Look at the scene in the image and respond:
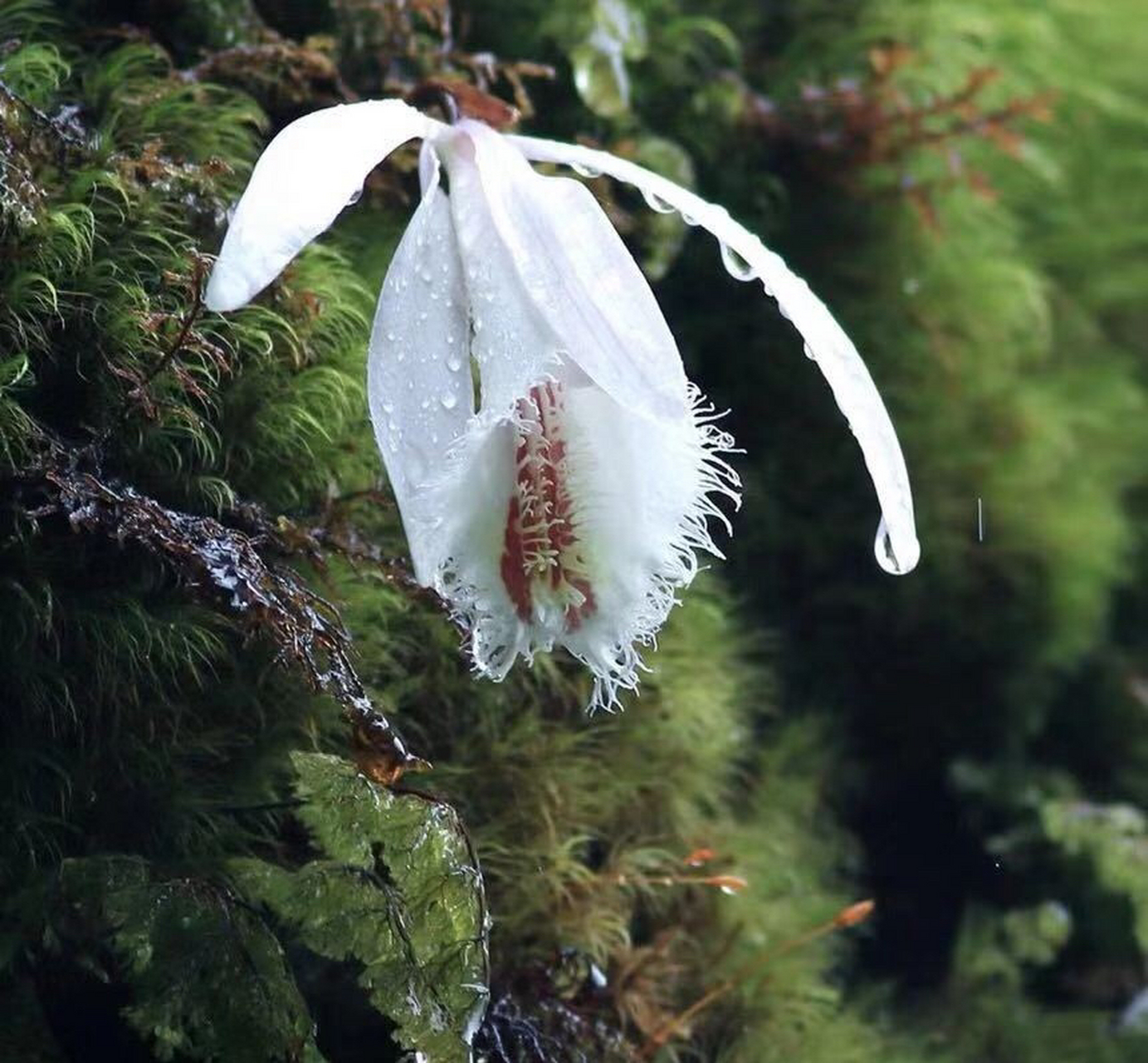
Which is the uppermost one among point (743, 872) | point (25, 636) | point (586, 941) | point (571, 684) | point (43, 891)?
point (25, 636)

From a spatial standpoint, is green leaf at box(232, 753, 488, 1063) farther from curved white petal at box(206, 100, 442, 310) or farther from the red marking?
curved white petal at box(206, 100, 442, 310)

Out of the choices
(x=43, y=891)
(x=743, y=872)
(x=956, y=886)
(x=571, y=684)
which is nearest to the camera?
(x=43, y=891)

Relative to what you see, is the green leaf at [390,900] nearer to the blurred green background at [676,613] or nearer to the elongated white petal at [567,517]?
the blurred green background at [676,613]

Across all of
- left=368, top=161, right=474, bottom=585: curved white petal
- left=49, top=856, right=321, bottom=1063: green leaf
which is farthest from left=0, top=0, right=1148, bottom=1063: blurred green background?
left=368, top=161, right=474, bottom=585: curved white petal

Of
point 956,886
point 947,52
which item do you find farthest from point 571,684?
point 947,52

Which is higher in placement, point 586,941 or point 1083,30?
point 1083,30

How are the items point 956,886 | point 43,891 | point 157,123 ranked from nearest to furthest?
point 43,891
point 157,123
point 956,886

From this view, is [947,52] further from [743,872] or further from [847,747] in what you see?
[743,872]
